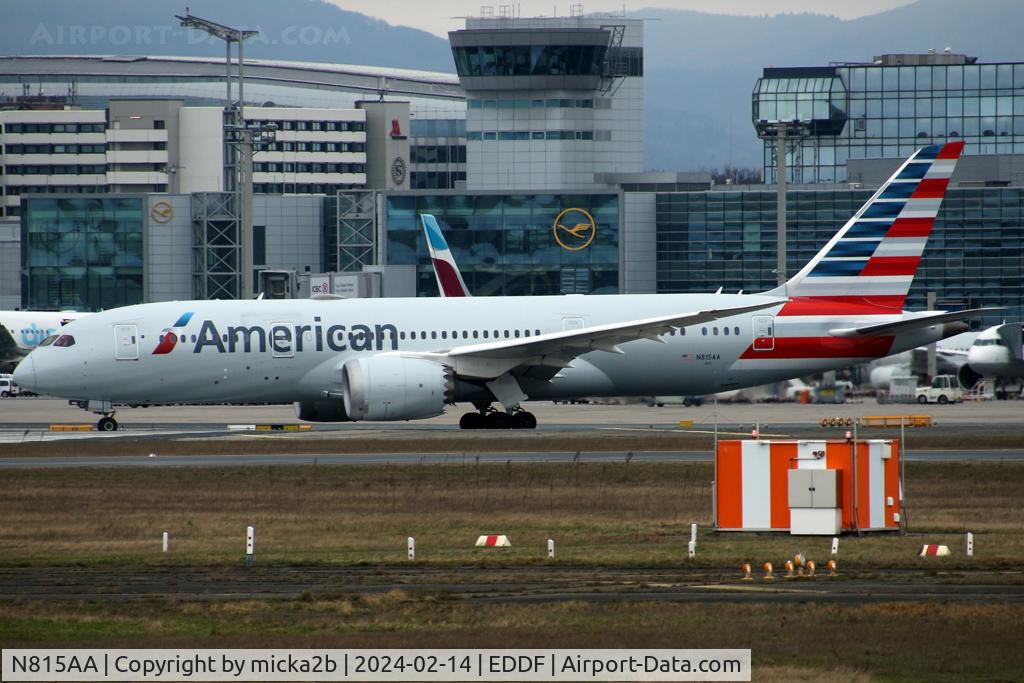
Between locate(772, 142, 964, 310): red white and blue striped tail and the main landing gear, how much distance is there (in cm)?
844

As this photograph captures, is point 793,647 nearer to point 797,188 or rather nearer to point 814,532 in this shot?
point 814,532

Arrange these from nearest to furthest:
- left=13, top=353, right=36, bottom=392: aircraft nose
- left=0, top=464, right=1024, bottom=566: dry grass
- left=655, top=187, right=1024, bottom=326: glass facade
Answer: left=0, top=464, right=1024, bottom=566: dry grass < left=13, top=353, right=36, bottom=392: aircraft nose < left=655, top=187, right=1024, bottom=326: glass facade

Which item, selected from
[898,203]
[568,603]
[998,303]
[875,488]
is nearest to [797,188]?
[998,303]

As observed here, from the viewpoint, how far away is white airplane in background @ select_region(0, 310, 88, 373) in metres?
79.1

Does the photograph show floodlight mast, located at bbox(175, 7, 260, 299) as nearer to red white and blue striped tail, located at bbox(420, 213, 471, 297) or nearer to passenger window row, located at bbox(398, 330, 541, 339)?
red white and blue striped tail, located at bbox(420, 213, 471, 297)

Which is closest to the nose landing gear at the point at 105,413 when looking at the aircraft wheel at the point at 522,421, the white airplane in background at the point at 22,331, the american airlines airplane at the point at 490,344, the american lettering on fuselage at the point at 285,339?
the american airlines airplane at the point at 490,344

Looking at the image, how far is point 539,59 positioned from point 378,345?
6870 cm

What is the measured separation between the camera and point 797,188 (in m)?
111

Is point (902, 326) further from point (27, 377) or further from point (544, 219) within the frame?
point (544, 219)

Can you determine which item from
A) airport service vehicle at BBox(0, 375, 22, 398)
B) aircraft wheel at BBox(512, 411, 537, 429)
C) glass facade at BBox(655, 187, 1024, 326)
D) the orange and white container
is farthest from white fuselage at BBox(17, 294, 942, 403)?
glass facade at BBox(655, 187, 1024, 326)

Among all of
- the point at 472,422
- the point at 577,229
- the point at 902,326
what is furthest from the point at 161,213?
the point at 902,326

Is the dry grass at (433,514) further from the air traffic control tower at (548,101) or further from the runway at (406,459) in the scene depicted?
the air traffic control tower at (548,101)

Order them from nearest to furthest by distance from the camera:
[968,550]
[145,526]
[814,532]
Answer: [968,550] < [814,532] < [145,526]

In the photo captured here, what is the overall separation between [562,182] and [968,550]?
9291 cm
